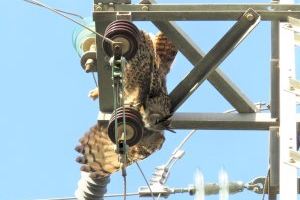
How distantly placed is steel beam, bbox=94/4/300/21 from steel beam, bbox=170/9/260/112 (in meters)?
0.06

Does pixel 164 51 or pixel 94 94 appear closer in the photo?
pixel 94 94

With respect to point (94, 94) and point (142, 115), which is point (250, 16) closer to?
point (142, 115)

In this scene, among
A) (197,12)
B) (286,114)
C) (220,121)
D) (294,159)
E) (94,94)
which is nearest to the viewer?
(294,159)

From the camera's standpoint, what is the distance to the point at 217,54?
6016 millimetres

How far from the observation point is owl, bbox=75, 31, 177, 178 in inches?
238

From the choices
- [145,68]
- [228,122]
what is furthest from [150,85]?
[228,122]

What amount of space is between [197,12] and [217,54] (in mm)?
306

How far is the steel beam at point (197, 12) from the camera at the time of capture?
19.3 feet

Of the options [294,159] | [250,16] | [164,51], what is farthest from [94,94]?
[294,159]

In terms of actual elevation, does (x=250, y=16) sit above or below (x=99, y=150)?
above

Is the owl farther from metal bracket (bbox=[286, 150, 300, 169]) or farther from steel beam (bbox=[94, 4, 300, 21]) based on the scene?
metal bracket (bbox=[286, 150, 300, 169])

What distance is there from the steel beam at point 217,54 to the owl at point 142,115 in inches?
5.5

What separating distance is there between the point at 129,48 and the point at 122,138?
0.52 m

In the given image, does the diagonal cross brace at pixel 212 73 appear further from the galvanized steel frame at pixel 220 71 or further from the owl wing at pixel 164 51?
the owl wing at pixel 164 51
